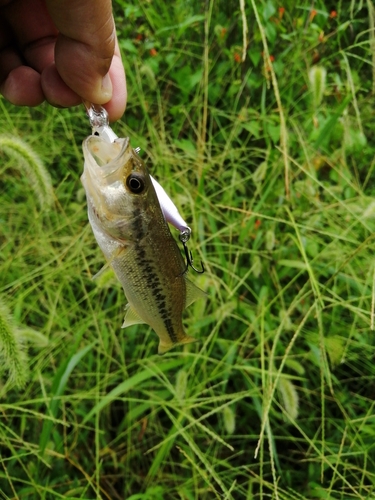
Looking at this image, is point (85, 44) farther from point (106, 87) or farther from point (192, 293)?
point (192, 293)

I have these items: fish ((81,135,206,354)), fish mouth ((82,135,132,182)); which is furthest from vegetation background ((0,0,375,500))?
fish mouth ((82,135,132,182))

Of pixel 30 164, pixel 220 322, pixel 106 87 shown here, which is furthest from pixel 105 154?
pixel 220 322

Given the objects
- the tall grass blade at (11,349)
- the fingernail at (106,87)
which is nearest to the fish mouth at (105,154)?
the fingernail at (106,87)

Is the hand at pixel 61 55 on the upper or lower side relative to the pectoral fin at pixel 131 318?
upper

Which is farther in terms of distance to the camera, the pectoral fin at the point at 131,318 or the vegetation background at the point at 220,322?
the vegetation background at the point at 220,322

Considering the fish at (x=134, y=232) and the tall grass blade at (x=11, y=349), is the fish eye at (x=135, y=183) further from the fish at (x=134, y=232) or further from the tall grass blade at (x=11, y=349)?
the tall grass blade at (x=11, y=349)

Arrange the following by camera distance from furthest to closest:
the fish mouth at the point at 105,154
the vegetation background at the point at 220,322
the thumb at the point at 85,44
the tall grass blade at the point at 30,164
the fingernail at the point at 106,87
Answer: the vegetation background at the point at 220,322, the tall grass blade at the point at 30,164, the fingernail at the point at 106,87, the thumb at the point at 85,44, the fish mouth at the point at 105,154

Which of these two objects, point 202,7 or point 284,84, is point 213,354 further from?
point 202,7
